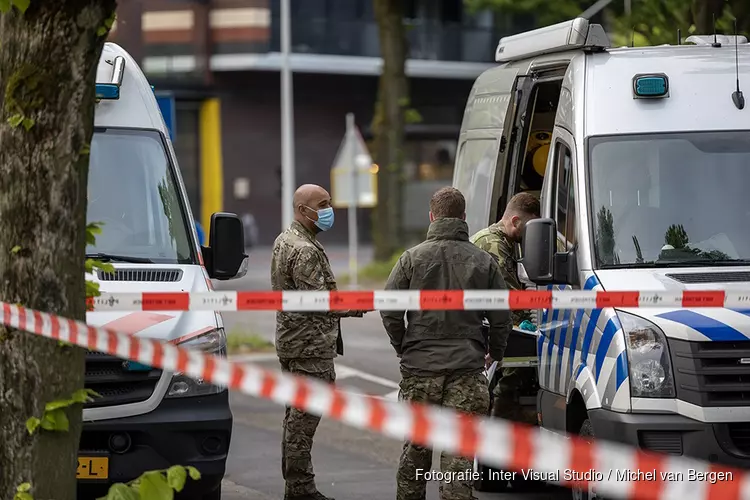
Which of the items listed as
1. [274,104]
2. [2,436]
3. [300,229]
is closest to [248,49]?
[274,104]

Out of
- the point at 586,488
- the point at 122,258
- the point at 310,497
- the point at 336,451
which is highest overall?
the point at 122,258

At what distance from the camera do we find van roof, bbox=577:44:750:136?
746 centimetres

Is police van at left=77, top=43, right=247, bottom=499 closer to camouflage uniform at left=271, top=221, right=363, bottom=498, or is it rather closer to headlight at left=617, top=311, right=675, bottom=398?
camouflage uniform at left=271, top=221, right=363, bottom=498

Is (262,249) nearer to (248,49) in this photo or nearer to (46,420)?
(248,49)

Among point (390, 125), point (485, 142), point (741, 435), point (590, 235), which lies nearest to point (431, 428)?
point (741, 435)

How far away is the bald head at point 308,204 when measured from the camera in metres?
8.12

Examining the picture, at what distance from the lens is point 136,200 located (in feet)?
25.8

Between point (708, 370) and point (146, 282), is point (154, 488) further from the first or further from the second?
point (708, 370)

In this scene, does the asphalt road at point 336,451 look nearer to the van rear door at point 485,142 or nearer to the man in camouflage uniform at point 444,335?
the man in camouflage uniform at point 444,335

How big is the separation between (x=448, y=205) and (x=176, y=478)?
2.64m

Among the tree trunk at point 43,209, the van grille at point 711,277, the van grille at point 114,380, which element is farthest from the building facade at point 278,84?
the tree trunk at point 43,209

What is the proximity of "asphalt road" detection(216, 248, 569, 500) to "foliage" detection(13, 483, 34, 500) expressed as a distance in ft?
11.7

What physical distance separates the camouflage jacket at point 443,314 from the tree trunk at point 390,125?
18439mm

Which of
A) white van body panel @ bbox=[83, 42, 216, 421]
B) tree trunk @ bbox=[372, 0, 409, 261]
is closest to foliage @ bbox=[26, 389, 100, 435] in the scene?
white van body panel @ bbox=[83, 42, 216, 421]
